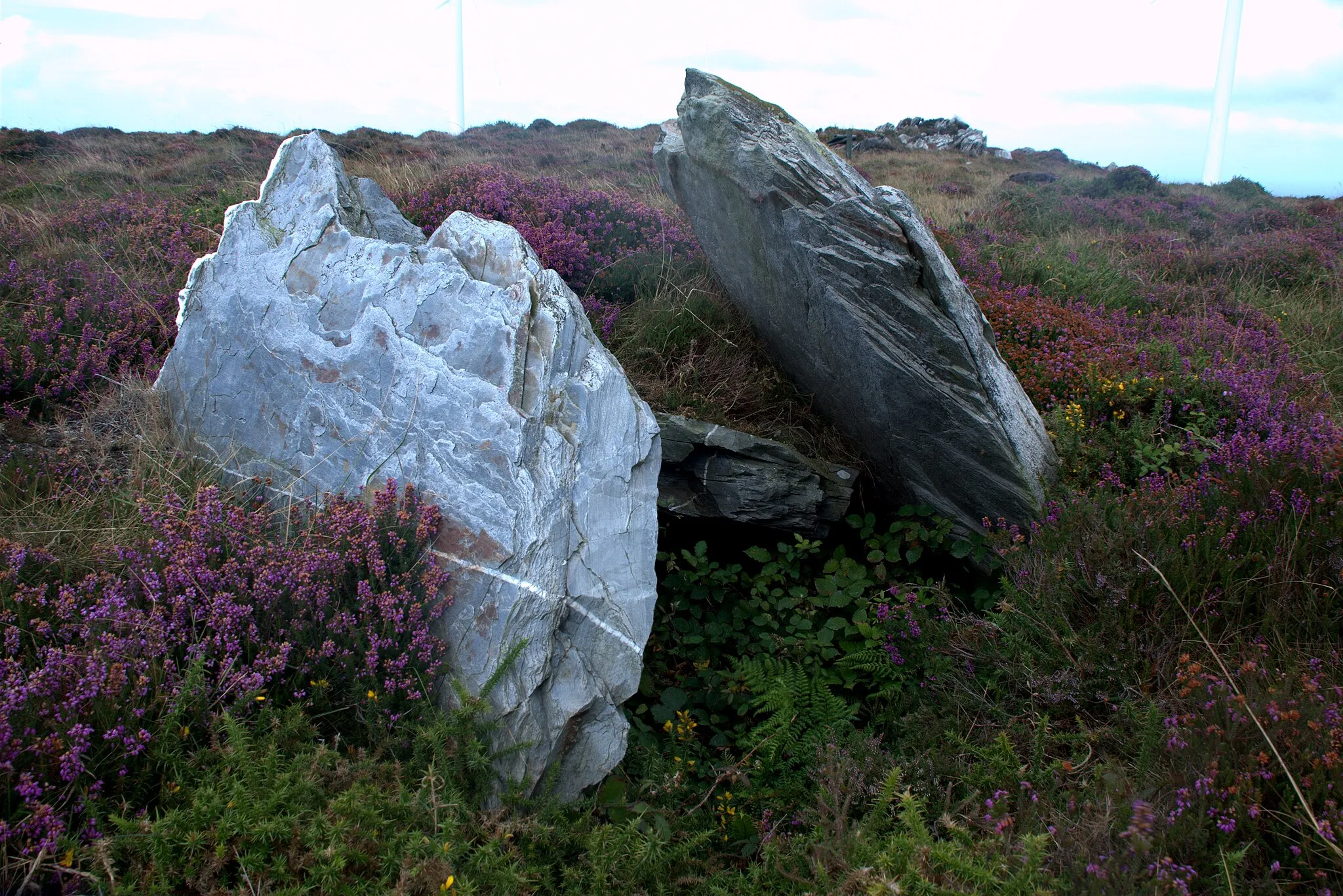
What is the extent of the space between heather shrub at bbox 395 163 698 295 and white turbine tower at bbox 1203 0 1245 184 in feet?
54.6

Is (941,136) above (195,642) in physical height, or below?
above

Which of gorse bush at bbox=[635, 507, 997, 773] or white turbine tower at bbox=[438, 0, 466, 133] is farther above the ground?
white turbine tower at bbox=[438, 0, 466, 133]

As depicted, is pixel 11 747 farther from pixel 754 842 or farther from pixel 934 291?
pixel 934 291

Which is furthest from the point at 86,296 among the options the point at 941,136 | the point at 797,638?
the point at 941,136

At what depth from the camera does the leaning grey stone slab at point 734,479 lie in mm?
5109

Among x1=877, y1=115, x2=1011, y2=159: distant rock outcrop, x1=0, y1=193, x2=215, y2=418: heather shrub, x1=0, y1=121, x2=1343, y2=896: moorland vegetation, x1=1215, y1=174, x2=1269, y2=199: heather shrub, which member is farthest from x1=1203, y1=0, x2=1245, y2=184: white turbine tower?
x1=0, y1=193, x2=215, y2=418: heather shrub

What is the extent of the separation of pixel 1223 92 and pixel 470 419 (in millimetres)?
22184

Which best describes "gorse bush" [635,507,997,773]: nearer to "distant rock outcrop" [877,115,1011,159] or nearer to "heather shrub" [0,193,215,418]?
"heather shrub" [0,193,215,418]

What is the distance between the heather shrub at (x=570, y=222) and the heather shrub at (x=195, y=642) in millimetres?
3867

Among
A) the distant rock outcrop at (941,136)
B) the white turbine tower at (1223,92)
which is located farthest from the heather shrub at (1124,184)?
the distant rock outcrop at (941,136)

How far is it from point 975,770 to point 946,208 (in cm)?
1104

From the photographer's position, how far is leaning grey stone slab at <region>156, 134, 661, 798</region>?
11.0ft

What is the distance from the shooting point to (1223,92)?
18828 mm

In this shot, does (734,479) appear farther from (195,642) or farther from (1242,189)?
(1242,189)
